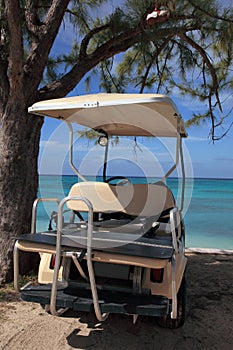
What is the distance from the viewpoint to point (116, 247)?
2486mm

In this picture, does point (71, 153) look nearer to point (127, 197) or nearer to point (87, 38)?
point (127, 197)

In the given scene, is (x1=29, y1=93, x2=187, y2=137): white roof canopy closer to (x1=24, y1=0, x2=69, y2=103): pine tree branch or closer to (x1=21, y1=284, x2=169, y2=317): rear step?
(x1=24, y1=0, x2=69, y2=103): pine tree branch

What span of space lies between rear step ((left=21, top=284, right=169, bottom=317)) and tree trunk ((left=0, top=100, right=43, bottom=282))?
150cm

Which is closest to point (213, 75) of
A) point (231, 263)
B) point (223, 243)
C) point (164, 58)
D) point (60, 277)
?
point (164, 58)

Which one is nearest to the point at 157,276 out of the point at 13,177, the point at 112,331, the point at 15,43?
the point at 112,331

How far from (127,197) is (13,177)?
1469mm

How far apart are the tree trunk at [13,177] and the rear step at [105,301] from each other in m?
1.50

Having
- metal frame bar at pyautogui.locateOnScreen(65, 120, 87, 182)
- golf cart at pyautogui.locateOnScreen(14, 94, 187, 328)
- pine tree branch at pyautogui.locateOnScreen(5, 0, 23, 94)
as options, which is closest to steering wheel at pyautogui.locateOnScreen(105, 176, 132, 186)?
golf cart at pyautogui.locateOnScreen(14, 94, 187, 328)

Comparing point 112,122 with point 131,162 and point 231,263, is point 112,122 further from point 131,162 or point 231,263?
point 231,263

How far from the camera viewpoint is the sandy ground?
2691 millimetres

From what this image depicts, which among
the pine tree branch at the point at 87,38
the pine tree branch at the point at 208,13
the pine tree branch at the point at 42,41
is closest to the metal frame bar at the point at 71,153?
the pine tree branch at the point at 42,41

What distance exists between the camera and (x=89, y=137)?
5.14 metres

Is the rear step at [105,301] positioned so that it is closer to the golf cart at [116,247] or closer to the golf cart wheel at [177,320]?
the golf cart at [116,247]

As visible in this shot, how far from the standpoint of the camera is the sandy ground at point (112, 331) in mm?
2691
